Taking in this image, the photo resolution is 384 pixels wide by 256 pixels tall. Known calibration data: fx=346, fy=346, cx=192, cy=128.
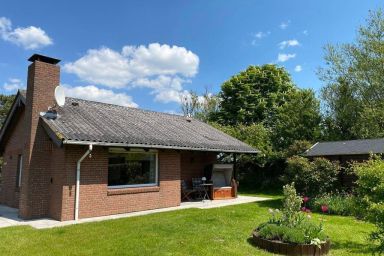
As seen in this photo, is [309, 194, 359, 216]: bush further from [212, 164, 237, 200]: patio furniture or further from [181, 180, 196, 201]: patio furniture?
[181, 180, 196, 201]: patio furniture

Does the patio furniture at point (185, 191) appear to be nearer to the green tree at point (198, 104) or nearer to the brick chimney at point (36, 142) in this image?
the brick chimney at point (36, 142)

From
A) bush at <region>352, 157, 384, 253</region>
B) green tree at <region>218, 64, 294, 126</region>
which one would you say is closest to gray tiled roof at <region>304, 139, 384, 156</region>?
bush at <region>352, 157, 384, 253</region>

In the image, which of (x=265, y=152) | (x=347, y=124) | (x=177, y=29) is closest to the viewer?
(x=177, y=29)

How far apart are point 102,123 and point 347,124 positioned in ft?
70.0

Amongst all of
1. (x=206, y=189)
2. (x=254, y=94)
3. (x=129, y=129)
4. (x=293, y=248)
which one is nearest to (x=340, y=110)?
(x=254, y=94)

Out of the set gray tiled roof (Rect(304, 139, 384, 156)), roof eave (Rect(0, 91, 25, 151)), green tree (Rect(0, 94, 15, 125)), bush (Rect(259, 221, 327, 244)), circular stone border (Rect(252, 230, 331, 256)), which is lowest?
circular stone border (Rect(252, 230, 331, 256))

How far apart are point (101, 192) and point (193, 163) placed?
7.09 meters

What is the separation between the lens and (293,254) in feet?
25.6

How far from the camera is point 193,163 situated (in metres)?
19.1

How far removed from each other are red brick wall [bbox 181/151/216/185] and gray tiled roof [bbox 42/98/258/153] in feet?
3.45

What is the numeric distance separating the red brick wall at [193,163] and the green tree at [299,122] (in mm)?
9299

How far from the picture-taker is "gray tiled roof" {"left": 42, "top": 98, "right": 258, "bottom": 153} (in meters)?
12.6

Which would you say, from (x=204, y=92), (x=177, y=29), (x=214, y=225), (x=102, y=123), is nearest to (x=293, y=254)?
(x=214, y=225)

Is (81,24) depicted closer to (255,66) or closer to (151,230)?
(151,230)
